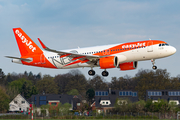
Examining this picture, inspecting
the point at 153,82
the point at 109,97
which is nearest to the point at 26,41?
the point at 109,97

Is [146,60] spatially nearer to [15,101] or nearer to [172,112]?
[172,112]

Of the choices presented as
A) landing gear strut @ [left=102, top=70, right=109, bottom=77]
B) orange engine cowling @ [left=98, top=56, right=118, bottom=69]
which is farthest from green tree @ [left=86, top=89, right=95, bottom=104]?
orange engine cowling @ [left=98, top=56, right=118, bottom=69]

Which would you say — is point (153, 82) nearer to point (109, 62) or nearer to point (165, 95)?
point (165, 95)

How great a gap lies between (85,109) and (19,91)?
68423mm

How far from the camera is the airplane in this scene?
44.8 metres

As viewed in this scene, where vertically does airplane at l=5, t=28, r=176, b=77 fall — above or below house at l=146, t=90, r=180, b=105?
above

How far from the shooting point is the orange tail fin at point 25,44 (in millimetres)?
55031

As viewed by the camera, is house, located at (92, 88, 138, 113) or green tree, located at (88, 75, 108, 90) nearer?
house, located at (92, 88, 138, 113)

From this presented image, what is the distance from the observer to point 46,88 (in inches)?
5694

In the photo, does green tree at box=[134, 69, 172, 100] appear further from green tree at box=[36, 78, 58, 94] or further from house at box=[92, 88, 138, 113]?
green tree at box=[36, 78, 58, 94]

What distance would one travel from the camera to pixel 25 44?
56156 mm

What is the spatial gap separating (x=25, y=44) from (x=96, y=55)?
631 inches

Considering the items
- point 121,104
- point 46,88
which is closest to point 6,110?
point 46,88

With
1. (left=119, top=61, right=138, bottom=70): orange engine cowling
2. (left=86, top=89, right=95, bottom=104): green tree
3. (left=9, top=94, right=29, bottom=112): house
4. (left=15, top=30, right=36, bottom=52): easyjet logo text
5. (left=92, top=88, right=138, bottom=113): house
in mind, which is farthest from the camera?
(left=86, top=89, right=95, bottom=104): green tree
